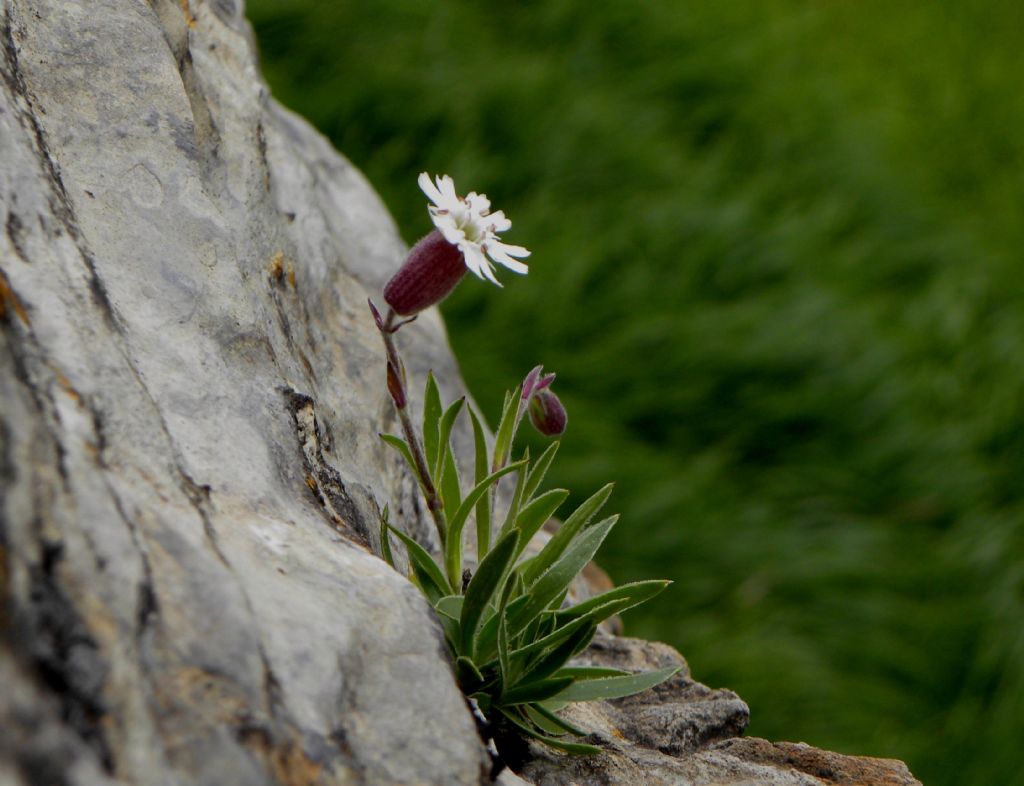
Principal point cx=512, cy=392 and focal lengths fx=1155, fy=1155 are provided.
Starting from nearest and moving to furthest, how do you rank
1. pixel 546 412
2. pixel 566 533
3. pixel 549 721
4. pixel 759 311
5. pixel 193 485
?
pixel 193 485 → pixel 549 721 → pixel 566 533 → pixel 546 412 → pixel 759 311

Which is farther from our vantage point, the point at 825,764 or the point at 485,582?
the point at 825,764

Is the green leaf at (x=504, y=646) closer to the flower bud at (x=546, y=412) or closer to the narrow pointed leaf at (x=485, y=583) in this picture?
the narrow pointed leaf at (x=485, y=583)

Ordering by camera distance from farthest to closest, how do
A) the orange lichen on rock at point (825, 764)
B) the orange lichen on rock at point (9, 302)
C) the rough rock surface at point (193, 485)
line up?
the orange lichen on rock at point (825, 764)
the orange lichen on rock at point (9, 302)
the rough rock surface at point (193, 485)

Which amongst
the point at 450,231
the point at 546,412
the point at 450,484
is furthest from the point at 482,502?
the point at 450,231

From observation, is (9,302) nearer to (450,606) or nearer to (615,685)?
(450,606)

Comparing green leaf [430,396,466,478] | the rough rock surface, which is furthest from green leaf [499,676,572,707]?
green leaf [430,396,466,478]

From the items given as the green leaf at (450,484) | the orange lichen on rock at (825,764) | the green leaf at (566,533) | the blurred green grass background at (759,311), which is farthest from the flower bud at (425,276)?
the blurred green grass background at (759,311)
